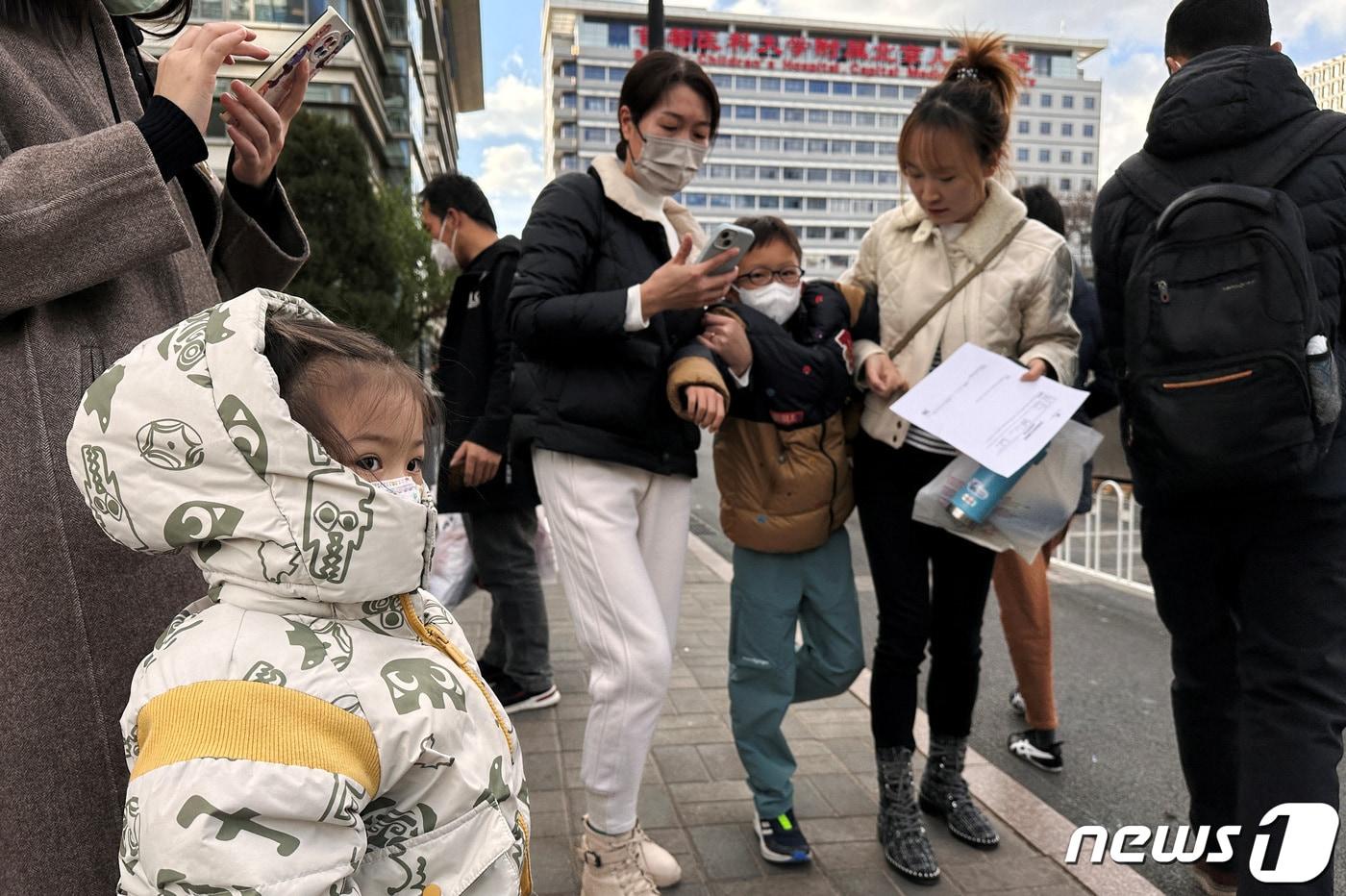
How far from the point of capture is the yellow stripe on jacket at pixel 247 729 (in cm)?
106

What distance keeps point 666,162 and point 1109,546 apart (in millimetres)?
8506

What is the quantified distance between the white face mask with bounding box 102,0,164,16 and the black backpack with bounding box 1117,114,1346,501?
2.07 metres

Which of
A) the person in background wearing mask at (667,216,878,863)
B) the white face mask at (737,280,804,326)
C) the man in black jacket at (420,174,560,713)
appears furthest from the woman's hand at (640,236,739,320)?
the man in black jacket at (420,174,560,713)

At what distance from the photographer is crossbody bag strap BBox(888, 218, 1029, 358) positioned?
2791 millimetres

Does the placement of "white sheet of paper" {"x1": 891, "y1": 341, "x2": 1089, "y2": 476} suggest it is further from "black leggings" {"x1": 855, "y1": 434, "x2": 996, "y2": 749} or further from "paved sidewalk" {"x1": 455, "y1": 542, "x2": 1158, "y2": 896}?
"paved sidewalk" {"x1": 455, "y1": 542, "x2": 1158, "y2": 896}

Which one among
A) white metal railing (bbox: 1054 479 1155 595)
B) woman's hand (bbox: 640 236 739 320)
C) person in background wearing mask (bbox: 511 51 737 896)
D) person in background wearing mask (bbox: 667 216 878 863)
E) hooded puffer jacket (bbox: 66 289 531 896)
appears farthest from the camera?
white metal railing (bbox: 1054 479 1155 595)

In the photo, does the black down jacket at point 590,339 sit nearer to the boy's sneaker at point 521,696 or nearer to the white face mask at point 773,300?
the white face mask at point 773,300

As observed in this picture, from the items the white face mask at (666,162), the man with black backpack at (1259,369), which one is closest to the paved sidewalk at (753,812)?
the man with black backpack at (1259,369)

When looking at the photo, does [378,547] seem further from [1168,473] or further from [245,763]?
[1168,473]

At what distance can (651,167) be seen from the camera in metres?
2.62


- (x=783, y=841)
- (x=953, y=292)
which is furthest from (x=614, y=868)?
(x=953, y=292)

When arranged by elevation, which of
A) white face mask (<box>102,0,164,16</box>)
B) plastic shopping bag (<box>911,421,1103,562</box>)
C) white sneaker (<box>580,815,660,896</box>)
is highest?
white face mask (<box>102,0,164,16</box>)

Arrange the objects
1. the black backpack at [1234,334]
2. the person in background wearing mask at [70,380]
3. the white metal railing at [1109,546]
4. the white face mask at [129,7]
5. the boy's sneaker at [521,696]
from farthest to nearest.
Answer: the white metal railing at [1109,546], the boy's sneaker at [521,696], the black backpack at [1234,334], the white face mask at [129,7], the person in background wearing mask at [70,380]

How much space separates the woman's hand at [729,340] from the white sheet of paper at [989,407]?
434 mm
